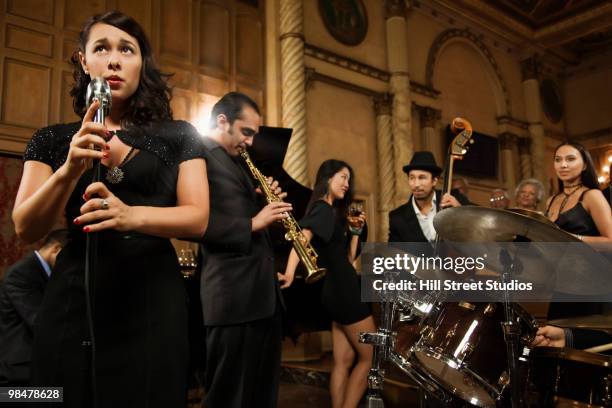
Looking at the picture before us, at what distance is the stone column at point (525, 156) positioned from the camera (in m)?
11.0

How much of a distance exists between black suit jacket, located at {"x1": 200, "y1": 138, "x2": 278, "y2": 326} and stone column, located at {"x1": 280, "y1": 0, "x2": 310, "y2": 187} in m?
4.65

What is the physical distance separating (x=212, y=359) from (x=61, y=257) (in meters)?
0.87

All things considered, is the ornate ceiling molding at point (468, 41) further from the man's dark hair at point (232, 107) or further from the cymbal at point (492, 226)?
the cymbal at point (492, 226)

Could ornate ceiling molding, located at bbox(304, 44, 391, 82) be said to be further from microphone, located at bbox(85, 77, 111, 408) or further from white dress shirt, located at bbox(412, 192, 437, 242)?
microphone, located at bbox(85, 77, 111, 408)

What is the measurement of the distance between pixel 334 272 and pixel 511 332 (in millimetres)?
1256

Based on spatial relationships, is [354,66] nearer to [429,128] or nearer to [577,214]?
[429,128]

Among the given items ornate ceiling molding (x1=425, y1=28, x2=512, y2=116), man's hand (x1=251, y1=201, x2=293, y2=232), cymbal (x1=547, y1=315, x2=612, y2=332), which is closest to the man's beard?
man's hand (x1=251, y1=201, x2=293, y2=232)

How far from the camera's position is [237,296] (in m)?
1.81

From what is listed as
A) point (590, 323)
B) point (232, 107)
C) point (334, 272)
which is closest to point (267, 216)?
point (232, 107)

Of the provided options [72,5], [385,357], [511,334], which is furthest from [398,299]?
[72,5]

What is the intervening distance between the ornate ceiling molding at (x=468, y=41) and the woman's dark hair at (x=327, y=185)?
6.81m

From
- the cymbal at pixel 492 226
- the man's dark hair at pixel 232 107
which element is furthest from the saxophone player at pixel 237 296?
the cymbal at pixel 492 226

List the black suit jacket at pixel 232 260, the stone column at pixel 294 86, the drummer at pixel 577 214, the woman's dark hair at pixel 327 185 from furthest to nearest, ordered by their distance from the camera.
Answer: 1. the stone column at pixel 294 86
2. the woman's dark hair at pixel 327 185
3. the drummer at pixel 577 214
4. the black suit jacket at pixel 232 260

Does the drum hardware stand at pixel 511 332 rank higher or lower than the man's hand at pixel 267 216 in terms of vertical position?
lower
